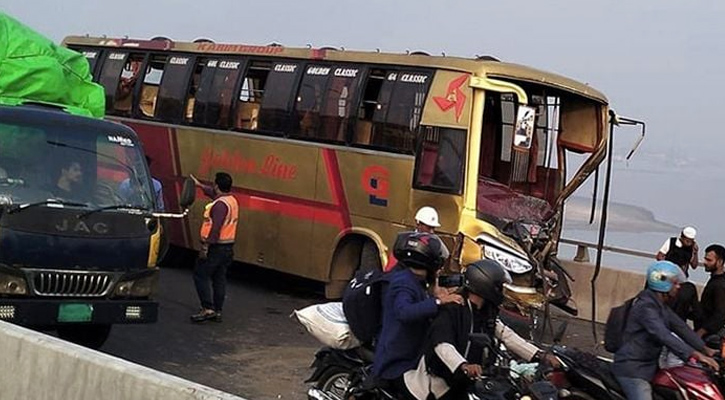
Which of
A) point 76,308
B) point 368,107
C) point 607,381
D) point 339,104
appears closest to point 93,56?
point 339,104

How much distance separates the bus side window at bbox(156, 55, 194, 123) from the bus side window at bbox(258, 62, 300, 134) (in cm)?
166

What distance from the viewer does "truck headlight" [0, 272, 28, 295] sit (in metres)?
8.63

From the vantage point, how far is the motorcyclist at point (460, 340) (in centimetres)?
591

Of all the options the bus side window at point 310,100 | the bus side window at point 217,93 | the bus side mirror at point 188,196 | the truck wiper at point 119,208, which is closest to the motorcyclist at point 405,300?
the truck wiper at point 119,208

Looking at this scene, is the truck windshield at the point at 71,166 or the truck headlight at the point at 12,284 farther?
the truck windshield at the point at 71,166

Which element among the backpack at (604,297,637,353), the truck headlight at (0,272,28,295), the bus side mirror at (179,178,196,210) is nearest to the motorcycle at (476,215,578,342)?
the bus side mirror at (179,178,196,210)

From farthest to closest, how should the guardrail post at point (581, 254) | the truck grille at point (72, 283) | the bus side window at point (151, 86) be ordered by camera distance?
the bus side window at point (151, 86)
the guardrail post at point (581, 254)
the truck grille at point (72, 283)

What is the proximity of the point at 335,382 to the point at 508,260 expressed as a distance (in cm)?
470

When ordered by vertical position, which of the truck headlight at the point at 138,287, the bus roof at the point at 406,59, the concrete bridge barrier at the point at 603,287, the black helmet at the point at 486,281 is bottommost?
the concrete bridge barrier at the point at 603,287

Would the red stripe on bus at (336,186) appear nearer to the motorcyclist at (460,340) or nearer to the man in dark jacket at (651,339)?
the man in dark jacket at (651,339)

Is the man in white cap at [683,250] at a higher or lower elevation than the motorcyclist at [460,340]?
lower

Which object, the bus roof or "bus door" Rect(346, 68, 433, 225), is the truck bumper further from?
the bus roof

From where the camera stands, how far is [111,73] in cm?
1717

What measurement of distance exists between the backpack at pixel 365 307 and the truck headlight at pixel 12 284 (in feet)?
9.91
